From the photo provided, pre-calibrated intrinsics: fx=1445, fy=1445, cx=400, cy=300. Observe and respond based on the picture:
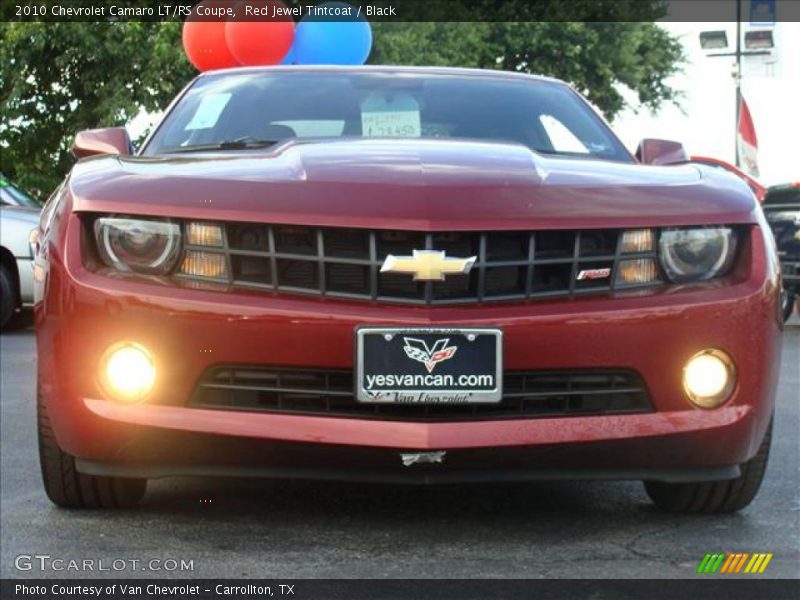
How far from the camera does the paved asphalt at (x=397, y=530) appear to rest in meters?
3.54

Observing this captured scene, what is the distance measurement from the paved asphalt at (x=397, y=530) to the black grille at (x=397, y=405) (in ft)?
1.20

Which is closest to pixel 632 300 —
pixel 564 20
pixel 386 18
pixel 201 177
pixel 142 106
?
pixel 201 177

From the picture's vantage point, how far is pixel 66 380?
375 centimetres

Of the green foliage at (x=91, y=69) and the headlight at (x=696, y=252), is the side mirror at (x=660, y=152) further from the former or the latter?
the green foliage at (x=91, y=69)

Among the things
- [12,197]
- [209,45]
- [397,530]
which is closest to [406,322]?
[397,530]

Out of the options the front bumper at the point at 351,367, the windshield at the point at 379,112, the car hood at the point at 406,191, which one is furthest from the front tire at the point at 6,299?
the front bumper at the point at 351,367

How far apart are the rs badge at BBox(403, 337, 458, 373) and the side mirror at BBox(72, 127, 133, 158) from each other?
1581 mm

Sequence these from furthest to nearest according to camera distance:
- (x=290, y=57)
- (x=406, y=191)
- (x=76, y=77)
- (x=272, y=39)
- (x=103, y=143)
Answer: (x=76, y=77) → (x=290, y=57) → (x=272, y=39) → (x=103, y=143) → (x=406, y=191)

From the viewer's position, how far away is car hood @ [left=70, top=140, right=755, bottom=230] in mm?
3578

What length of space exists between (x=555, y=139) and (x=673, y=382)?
153cm

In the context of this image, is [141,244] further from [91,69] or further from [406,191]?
[91,69]

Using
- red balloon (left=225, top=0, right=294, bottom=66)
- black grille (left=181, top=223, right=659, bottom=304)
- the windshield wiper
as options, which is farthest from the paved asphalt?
red balloon (left=225, top=0, right=294, bottom=66)

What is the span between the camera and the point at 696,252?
380 centimetres

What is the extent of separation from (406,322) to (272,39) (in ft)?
38.1
